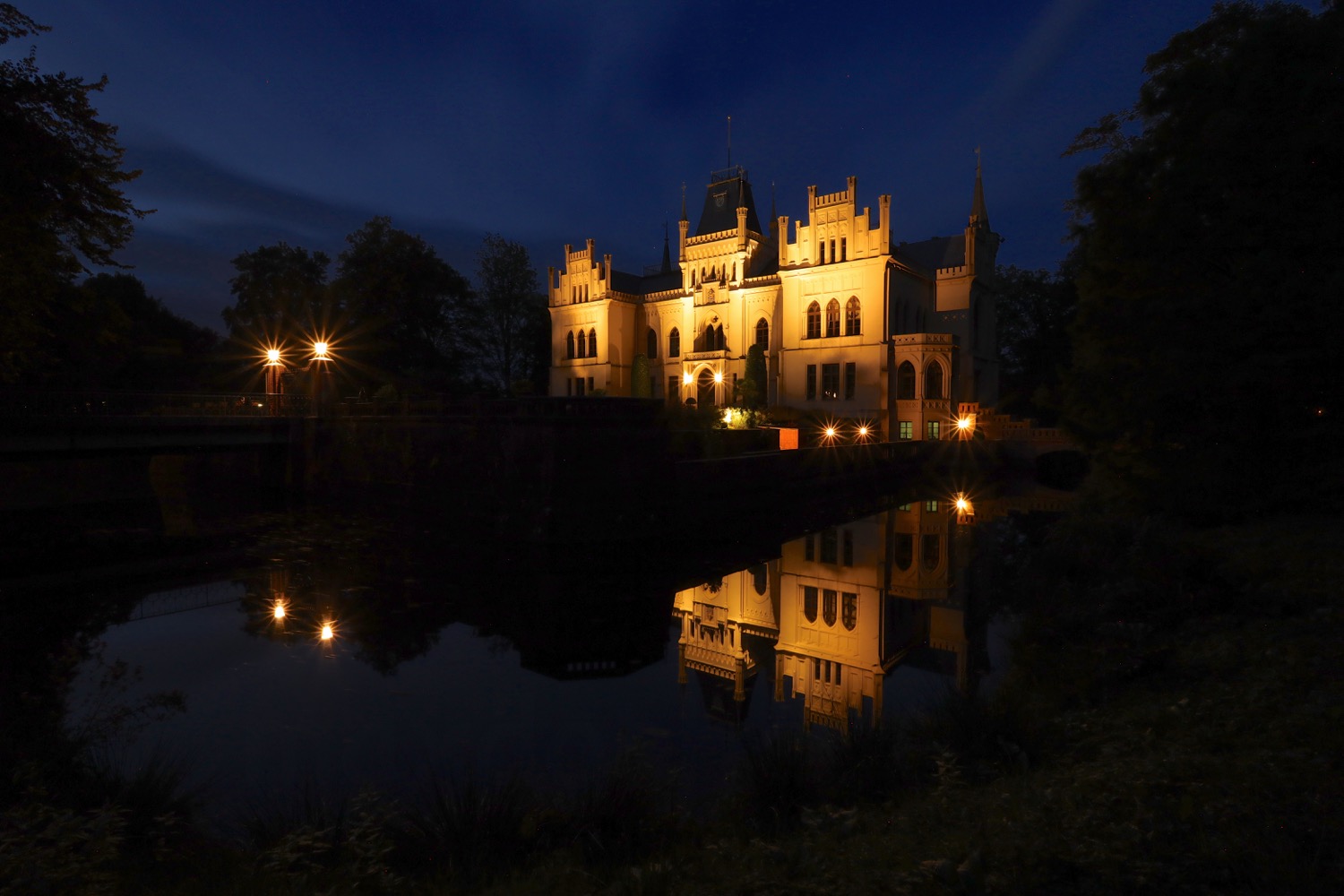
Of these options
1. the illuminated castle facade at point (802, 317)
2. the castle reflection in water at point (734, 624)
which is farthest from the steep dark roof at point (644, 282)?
the castle reflection in water at point (734, 624)

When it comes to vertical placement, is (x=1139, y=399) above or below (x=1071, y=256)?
below

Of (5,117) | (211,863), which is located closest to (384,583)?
(211,863)

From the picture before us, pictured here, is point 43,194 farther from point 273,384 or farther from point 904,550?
point 904,550

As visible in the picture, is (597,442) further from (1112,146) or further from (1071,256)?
(1112,146)

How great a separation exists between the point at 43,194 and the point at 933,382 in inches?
1536

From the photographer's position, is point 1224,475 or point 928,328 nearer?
point 1224,475

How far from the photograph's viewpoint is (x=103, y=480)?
30.1 meters

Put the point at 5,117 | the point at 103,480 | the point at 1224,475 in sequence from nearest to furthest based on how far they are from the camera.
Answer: the point at 1224,475
the point at 5,117
the point at 103,480

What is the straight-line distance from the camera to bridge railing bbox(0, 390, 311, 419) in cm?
2147

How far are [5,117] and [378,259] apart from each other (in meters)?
30.4

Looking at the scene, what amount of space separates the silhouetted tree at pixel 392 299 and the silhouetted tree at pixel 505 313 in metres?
9.84

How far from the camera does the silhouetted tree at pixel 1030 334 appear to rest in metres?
50.6

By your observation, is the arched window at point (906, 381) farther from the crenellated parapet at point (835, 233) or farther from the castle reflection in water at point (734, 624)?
the castle reflection in water at point (734, 624)

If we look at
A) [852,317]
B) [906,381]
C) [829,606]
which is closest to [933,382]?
[906,381]
